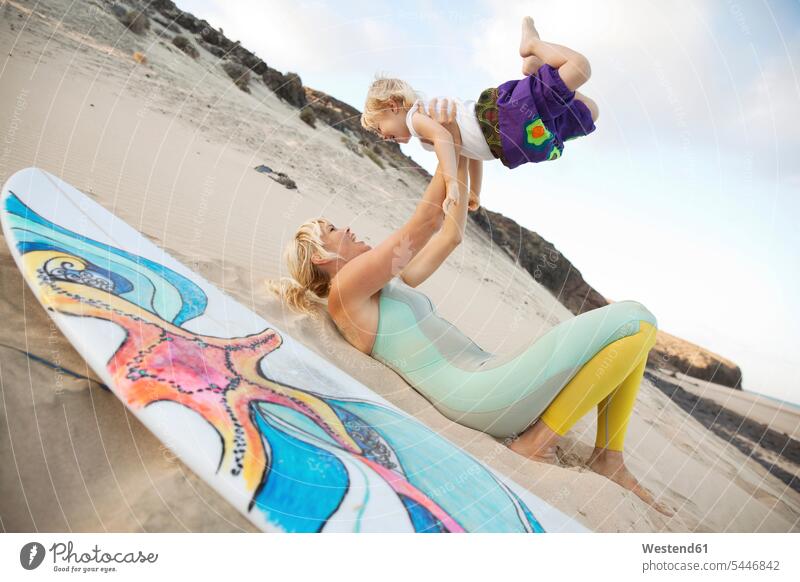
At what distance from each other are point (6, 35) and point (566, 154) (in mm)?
5704

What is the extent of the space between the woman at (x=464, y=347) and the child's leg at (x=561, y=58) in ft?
1.66

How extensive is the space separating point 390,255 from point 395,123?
1.83ft

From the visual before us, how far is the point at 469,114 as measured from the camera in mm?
2045

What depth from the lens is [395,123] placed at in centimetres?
205

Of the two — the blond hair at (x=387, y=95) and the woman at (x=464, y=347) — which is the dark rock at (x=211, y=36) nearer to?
the blond hair at (x=387, y=95)

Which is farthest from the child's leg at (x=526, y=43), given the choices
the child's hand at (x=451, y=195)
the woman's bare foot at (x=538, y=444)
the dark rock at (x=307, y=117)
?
the dark rock at (x=307, y=117)

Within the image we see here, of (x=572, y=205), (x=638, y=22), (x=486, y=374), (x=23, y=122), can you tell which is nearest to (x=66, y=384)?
(x=486, y=374)

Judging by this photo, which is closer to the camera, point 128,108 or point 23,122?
point 23,122

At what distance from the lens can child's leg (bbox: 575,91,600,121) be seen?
200cm

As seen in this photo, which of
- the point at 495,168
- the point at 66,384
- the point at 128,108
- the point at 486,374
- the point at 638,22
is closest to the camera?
the point at 66,384

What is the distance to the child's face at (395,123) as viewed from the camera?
2.05 meters

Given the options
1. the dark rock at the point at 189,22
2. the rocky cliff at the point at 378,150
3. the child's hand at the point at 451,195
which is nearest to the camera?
the child's hand at the point at 451,195
